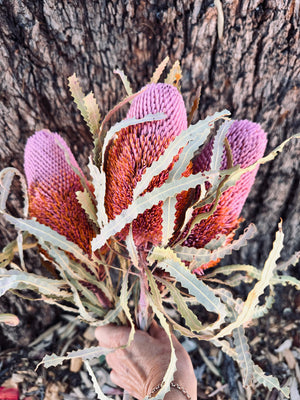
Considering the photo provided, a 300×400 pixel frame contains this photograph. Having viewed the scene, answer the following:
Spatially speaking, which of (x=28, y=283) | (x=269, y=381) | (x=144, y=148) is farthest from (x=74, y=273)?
(x=269, y=381)

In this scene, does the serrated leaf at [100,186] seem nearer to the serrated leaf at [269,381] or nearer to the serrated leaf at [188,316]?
the serrated leaf at [188,316]

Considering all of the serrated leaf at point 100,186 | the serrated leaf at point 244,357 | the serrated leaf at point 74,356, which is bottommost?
the serrated leaf at point 244,357

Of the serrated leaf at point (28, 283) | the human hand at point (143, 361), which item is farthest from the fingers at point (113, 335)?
the serrated leaf at point (28, 283)

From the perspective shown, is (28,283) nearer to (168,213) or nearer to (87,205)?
(87,205)

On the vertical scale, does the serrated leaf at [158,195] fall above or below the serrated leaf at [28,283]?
above

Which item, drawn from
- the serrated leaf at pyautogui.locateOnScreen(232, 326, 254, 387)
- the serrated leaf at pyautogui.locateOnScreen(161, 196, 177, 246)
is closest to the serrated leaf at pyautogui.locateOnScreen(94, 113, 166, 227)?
the serrated leaf at pyautogui.locateOnScreen(161, 196, 177, 246)

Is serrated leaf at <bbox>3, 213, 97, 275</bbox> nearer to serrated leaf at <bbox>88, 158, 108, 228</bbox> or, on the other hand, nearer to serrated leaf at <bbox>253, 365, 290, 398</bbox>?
serrated leaf at <bbox>88, 158, 108, 228</bbox>

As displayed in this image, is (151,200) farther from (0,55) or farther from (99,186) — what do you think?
(0,55)
